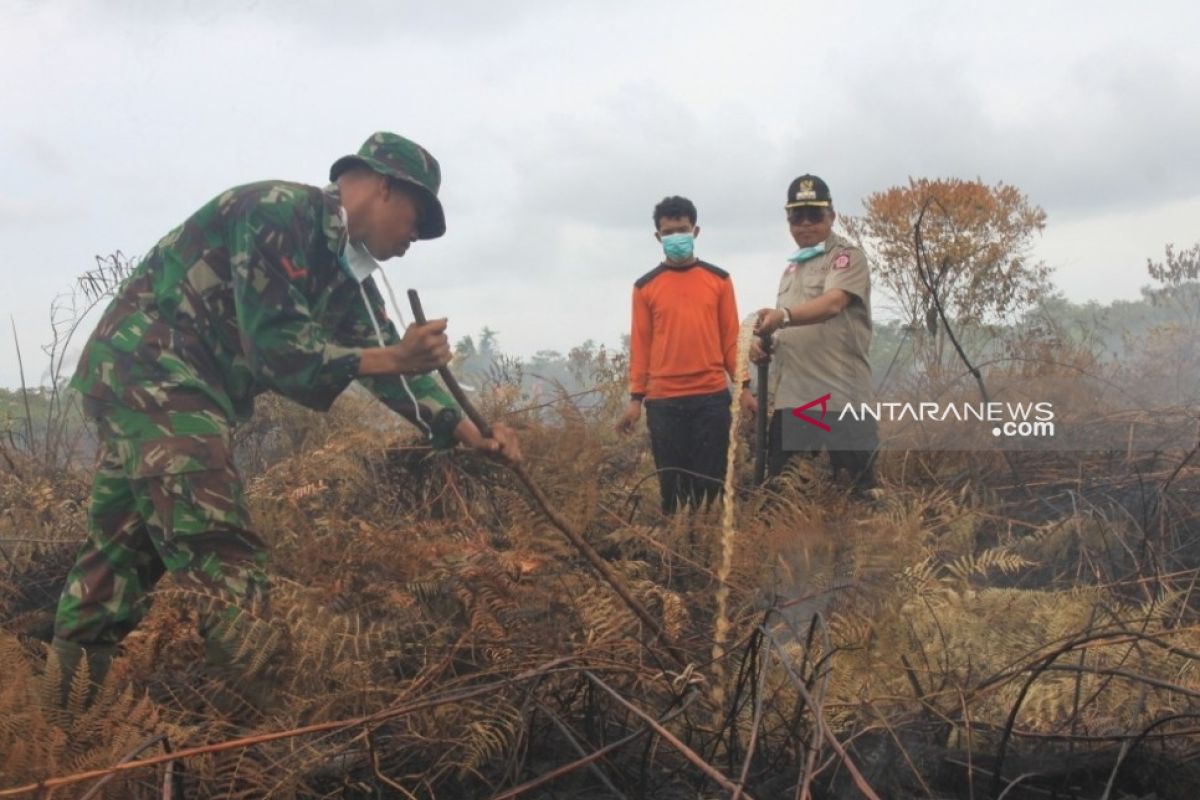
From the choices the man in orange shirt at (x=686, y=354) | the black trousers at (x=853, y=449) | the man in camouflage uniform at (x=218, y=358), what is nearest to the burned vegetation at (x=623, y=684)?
the man in camouflage uniform at (x=218, y=358)

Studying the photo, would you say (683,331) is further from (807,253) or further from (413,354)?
(413,354)

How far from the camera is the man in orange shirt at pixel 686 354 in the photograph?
17.0 feet

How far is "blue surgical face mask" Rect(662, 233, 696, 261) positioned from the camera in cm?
528

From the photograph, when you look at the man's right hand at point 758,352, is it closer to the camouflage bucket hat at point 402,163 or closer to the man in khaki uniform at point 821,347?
the man in khaki uniform at point 821,347

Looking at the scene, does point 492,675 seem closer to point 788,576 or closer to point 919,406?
point 788,576

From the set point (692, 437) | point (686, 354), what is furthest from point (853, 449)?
point (686, 354)

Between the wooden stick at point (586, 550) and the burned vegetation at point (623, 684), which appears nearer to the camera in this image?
the burned vegetation at point (623, 684)

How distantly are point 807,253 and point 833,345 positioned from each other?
469mm

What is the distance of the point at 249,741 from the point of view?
5.16 ft

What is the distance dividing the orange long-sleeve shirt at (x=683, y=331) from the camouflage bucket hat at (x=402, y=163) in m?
2.31

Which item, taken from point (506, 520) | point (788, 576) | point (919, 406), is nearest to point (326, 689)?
point (788, 576)

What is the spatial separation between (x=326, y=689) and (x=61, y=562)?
269 cm

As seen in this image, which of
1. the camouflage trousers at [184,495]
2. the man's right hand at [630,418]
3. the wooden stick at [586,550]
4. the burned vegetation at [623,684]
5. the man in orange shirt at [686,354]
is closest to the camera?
the burned vegetation at [623,684]

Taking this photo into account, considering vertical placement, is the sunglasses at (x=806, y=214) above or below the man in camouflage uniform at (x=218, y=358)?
above
